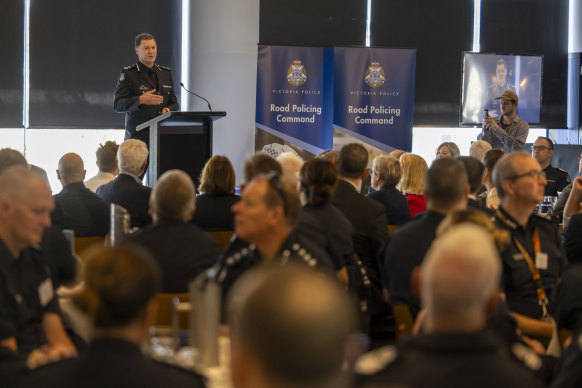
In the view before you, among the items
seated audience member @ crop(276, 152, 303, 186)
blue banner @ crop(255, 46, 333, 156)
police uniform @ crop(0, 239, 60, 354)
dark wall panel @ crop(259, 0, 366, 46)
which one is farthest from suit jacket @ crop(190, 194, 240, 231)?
dark wall panel @ crop(259, 0, 366, 46)

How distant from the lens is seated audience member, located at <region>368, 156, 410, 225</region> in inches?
230

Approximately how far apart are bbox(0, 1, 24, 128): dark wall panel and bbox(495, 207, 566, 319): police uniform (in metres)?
7.37

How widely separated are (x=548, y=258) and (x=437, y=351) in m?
2.27

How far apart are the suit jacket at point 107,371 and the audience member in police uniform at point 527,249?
7.25 ft

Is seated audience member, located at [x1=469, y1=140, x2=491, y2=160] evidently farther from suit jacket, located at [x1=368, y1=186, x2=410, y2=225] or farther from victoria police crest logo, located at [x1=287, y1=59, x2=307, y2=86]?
victoria police crest logo, located at [x1=287, y1=59, x2=307, y2=86]

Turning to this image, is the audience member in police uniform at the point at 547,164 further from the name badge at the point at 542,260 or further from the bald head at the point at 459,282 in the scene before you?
the bald head at the point at 459,282

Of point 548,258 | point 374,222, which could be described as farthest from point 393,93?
point 548,258

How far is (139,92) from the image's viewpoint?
7965 millimetres

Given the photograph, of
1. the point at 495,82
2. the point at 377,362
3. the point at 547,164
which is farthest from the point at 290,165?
the point at 495,82

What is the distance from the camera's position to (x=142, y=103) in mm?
7664

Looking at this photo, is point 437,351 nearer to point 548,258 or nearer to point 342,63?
point 548,258

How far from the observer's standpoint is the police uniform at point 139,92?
788 cm

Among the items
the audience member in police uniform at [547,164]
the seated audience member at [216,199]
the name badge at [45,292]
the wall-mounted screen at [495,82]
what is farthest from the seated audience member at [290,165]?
the wall-mounted screen at [495,82]

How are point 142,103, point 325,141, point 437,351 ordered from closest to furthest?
point 437,351 → point 142,103 → point 325,141
